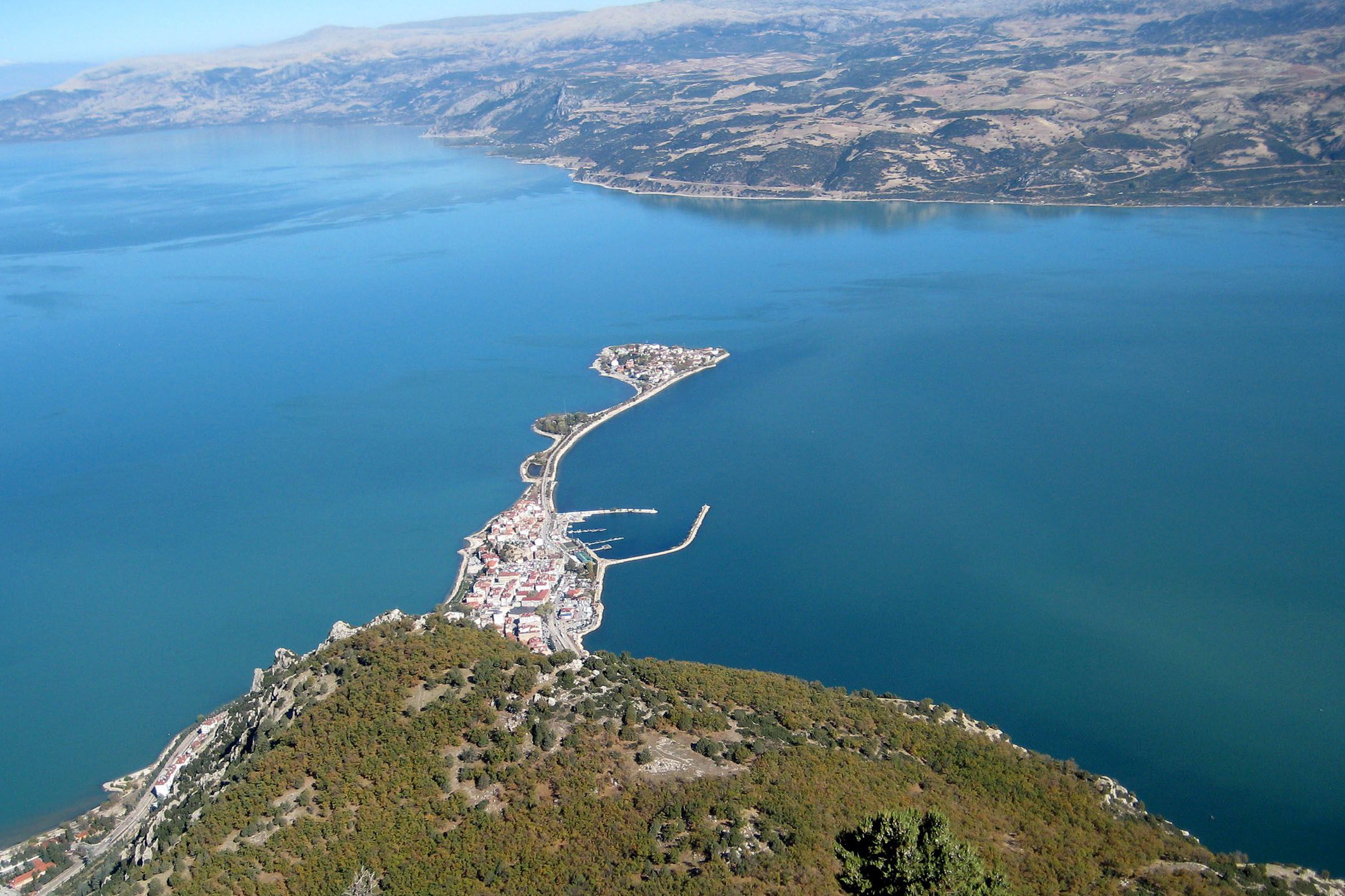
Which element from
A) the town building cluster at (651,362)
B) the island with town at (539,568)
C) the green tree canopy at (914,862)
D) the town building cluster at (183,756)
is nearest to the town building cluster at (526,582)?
the island with town at (539,568)

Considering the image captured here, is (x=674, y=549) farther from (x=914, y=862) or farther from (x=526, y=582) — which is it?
(x=914, y=862)

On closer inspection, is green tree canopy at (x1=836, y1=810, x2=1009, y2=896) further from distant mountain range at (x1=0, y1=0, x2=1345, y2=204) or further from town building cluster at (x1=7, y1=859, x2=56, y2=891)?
distant mountain range at (x1=0, y1=0, x2=1345, y2=204)

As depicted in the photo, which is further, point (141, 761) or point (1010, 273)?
point (1010, 273)

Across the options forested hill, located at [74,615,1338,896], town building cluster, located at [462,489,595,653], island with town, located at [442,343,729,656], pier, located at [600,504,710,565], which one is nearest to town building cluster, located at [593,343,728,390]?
island with town, located at [442,343,729,656]

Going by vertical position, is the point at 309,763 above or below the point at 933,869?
below

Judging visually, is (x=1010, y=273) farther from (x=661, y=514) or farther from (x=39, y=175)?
(x=39, y=175)

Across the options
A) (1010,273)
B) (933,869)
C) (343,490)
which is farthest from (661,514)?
(1010,273)
